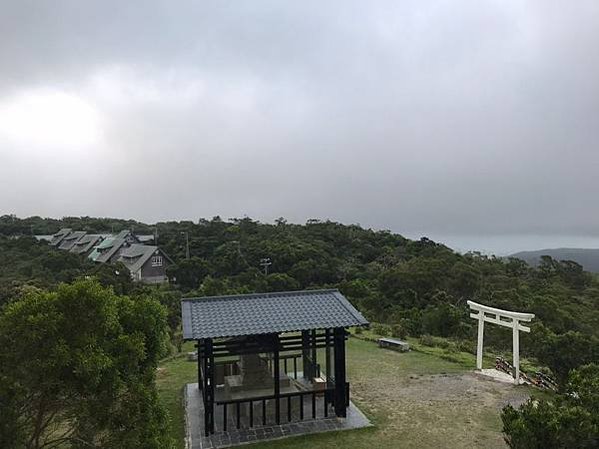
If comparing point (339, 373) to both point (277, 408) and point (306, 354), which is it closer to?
point (277, 408)

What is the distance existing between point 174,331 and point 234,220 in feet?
175

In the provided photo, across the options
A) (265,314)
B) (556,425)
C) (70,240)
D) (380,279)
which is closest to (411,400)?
(265,314)

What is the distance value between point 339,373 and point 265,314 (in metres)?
1.80

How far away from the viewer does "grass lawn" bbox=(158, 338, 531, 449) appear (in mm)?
8164

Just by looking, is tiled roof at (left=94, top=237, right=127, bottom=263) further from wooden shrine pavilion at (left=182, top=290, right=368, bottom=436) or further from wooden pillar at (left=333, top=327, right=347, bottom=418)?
wooden pillar at (left=333, top=327, right=347, bottom=418)

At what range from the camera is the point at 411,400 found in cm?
1017

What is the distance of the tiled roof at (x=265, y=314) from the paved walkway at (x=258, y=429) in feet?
5.90

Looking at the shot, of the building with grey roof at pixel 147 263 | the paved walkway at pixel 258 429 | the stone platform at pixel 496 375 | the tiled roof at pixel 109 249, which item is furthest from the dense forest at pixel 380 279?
the tiled roof at pixel 109 249

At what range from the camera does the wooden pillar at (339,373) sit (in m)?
9.12

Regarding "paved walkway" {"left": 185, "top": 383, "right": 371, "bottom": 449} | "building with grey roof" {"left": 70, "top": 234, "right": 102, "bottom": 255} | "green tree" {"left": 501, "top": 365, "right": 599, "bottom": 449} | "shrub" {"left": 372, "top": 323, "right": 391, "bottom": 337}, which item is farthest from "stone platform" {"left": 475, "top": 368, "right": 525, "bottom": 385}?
"building with grey roof" {"left": 70, "top": 234, "right": 102, "bottom": 255}

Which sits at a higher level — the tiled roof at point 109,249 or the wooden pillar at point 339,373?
the tiled roof at point 109,249

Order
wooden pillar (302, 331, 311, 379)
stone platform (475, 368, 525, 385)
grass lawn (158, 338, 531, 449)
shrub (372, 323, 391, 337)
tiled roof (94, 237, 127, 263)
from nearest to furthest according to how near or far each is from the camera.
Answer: grass lawn (158, 338, 531, 449)
wooden pillar (302, 331, 311, 379)
stone platform (475, 368, 525, 385)
shrub (372, 323, 391, 337)
tiled roof (94, 237, 127, 263)

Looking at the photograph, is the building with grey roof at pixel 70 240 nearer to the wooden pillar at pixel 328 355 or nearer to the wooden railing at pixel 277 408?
the wooden railing at pixel 277 408

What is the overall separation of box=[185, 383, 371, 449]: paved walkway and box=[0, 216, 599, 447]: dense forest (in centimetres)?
234
